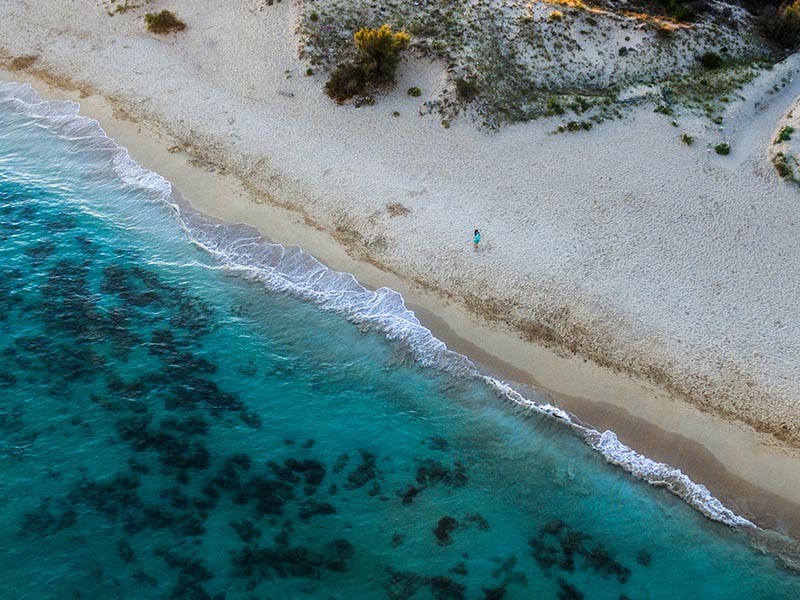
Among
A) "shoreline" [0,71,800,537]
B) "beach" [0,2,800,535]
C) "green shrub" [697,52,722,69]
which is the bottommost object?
"shoreline" [0,71,800,537]

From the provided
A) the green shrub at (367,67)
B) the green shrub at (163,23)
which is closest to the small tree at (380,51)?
the green shrub at (367,67)

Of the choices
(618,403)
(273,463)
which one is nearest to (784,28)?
(618,403)

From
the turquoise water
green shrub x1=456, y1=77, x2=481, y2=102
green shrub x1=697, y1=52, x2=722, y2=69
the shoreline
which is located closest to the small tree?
green shrub x1=456, y1=77, x2=481, y2=102

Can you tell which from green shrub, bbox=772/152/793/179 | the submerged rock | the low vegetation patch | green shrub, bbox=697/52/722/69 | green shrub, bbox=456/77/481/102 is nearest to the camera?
the submerged rock

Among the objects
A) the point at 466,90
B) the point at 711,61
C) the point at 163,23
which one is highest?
the point at 711,61

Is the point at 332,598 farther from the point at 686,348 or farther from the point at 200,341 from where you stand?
the point at 686,348

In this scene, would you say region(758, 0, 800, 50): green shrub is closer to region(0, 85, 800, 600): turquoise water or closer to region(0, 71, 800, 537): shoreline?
region(0, 71, 800, 537): shoreline

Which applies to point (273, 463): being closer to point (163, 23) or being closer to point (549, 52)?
point (549, 52)

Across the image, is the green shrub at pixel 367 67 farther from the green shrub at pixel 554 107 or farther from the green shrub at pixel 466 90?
the green shrub at pixel 554 107
